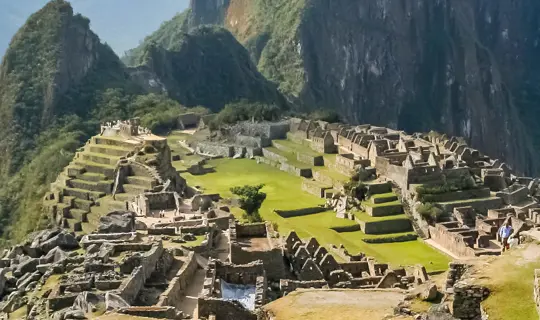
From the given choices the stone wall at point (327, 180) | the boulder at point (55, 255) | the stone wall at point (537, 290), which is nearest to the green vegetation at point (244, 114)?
the stone wall at point (327, 180)

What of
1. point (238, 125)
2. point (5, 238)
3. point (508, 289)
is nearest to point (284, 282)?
point (508, 289)

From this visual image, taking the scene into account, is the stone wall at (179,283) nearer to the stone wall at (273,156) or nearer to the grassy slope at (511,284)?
the grassy slope at (511,284)

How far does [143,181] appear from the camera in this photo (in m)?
45.7

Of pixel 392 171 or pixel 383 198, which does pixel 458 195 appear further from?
pixel 392 171

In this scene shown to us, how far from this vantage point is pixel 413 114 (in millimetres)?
182375

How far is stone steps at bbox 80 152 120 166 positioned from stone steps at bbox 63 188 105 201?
8.02 ft

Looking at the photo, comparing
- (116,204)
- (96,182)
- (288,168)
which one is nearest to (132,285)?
(116,204)

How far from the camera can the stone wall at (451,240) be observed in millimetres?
42422

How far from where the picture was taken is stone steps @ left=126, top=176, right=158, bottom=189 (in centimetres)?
4424

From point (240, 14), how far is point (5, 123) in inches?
4232

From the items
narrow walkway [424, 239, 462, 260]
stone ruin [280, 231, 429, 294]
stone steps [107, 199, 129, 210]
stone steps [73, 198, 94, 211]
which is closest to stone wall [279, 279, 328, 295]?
stone ruin [280, 231, 429, 294]

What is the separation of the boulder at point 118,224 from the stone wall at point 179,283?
4385 millimetres

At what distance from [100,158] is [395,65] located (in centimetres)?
14433

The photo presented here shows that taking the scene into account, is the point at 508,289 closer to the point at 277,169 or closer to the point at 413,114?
the point at 277,169
